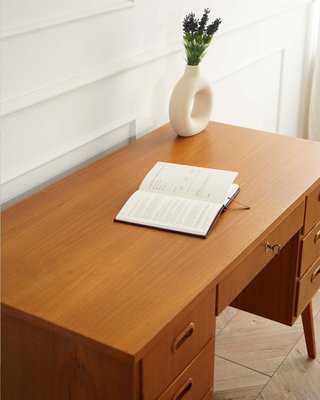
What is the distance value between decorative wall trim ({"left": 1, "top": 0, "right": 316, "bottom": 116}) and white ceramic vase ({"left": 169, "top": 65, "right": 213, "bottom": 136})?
15cm

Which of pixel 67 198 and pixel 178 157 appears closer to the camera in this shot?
pixel 67 198

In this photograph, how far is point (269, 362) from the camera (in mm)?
2332

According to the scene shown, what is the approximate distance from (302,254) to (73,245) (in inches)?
29.5

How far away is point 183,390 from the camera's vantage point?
4.81 ft

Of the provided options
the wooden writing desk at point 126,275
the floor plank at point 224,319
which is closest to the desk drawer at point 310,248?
the wooden writing desk at point 126,275

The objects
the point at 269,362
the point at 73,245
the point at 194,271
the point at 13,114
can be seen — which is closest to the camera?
the point at 194,271

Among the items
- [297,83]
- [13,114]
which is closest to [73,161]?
[13,114]

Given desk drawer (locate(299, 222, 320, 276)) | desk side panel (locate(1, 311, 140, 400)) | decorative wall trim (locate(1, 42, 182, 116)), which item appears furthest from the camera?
desk drawer (locate(299, 222, 320, 276))

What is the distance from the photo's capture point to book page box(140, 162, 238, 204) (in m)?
1.72

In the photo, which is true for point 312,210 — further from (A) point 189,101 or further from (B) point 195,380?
(B) point 195,380

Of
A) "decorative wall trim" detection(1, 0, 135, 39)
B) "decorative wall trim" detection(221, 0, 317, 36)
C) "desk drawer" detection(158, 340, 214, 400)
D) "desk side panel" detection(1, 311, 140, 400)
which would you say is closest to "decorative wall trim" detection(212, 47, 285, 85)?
Answer: "decorative wall trim" detection(221, 0, 317, 36)

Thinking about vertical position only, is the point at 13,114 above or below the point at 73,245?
above

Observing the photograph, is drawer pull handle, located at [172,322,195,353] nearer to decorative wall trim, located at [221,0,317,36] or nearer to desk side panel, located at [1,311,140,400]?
desk side panel, located at [1,311,140,400]

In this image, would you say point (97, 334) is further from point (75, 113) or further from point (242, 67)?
point (242, 67)
